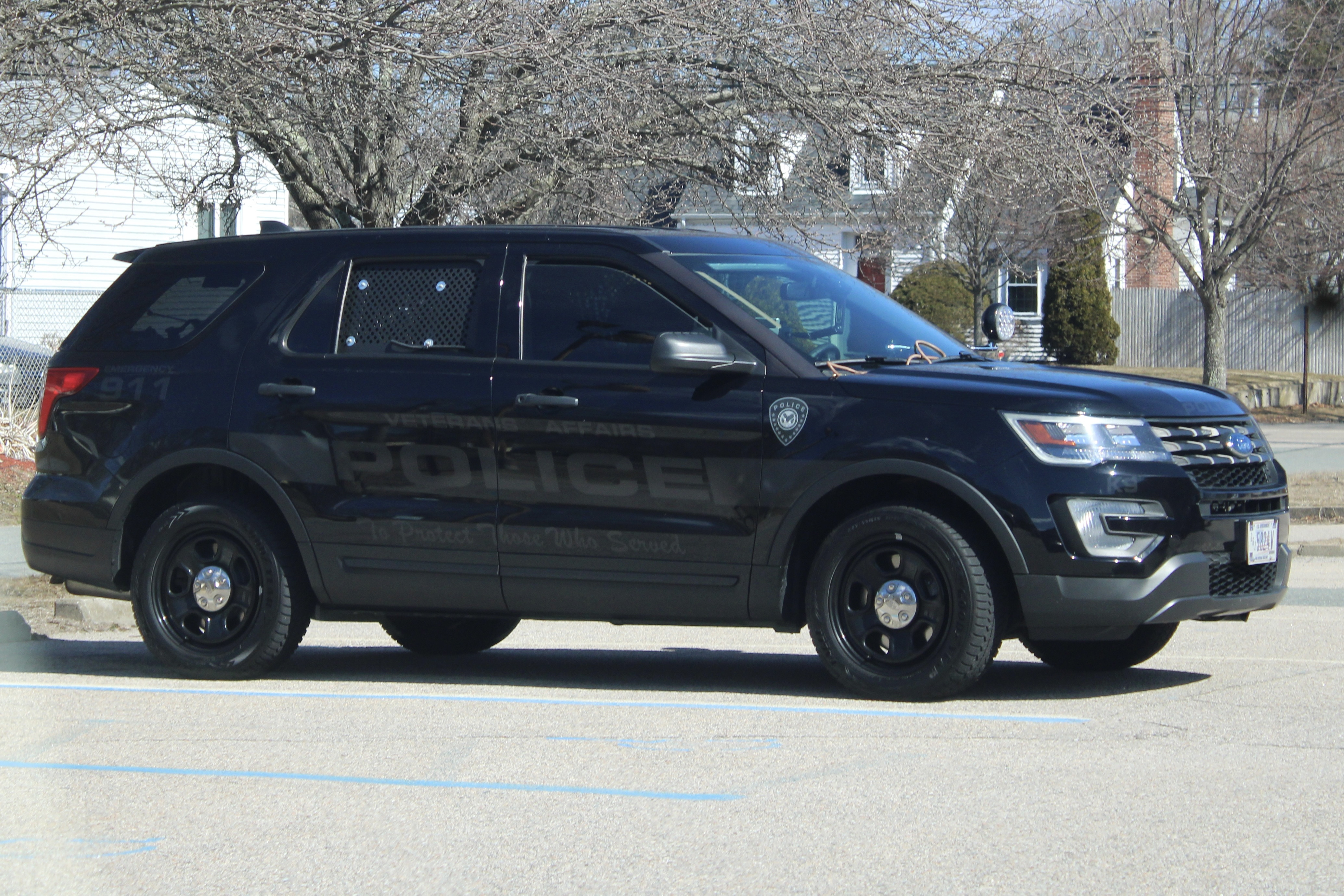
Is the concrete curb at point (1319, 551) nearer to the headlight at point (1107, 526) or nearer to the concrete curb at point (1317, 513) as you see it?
the concrete curb at point (1317, 513)

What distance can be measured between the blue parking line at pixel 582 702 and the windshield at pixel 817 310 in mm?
1413

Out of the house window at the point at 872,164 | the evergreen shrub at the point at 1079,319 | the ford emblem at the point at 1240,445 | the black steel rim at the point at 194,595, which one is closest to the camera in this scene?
the ford emblem at the point at 1240,445

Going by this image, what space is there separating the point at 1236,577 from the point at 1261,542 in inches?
7.7

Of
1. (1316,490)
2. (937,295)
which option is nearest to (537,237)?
(1316,490)

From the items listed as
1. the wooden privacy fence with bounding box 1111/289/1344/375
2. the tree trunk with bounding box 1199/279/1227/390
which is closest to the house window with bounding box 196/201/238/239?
the tree trunk with bounding box 1199/279/1227/390

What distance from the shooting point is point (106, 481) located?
7.56 metres

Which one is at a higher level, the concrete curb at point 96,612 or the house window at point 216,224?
the house window at point 216,224

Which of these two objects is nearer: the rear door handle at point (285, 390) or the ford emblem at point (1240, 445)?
the ford emblem at point (1240, 445)

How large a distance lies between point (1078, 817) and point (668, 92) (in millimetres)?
9779

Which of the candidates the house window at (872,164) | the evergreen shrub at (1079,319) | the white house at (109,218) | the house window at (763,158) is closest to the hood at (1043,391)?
the white house at (109,218)

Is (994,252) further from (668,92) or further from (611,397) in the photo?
(611,397)

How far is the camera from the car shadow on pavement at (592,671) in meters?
6.99

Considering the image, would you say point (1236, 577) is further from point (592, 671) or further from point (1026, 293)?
point (1026, 293)

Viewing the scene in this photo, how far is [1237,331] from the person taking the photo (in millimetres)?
41438
